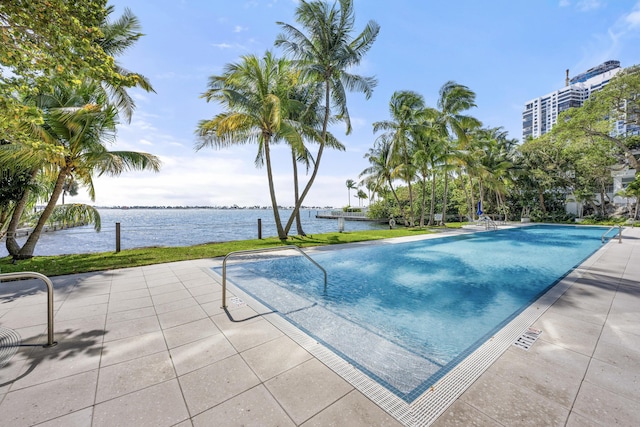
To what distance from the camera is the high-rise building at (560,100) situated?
79244 millimetres

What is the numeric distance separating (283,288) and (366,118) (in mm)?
17242

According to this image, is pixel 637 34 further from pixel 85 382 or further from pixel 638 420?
pixel 85 382

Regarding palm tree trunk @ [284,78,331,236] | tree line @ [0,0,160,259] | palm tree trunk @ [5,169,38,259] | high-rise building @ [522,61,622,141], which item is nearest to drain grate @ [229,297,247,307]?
tree line @ [0,0,160,259]

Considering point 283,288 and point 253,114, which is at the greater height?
point 253,114

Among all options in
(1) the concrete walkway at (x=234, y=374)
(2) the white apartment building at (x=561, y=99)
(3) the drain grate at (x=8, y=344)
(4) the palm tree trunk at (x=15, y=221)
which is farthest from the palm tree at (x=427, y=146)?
(2) the white apartment building at (x=561, y=99)

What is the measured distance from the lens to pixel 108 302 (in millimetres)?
4398

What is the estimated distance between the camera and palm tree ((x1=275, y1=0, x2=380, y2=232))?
11621 millimetres

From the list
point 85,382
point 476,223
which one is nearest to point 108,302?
point 85,382

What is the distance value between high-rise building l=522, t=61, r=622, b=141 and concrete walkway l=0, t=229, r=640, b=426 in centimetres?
9537

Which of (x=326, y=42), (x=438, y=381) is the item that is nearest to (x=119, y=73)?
(x=326, y=42)

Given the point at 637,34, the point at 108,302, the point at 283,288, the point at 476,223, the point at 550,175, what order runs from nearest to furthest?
the point at 108,302 < the point at 283,288 < the point at 637,34 < the point at 476,223 < the point at 550,175

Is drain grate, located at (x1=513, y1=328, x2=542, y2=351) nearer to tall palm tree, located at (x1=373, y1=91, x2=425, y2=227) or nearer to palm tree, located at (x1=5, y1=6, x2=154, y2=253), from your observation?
palm tree, located at (x1=5, y1=6, x2=154, y2=253)

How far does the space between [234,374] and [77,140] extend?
388 inches

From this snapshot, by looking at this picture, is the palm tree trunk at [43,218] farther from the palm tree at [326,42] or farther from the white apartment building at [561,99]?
the white apartment building at [561,99]
